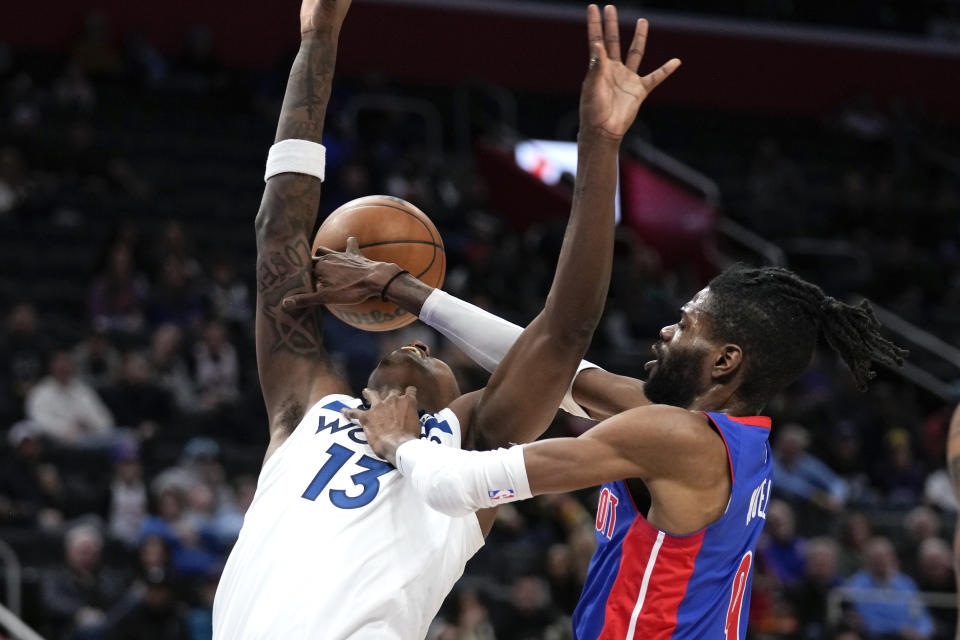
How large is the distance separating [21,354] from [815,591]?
6606mm

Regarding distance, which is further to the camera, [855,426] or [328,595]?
[855,426]

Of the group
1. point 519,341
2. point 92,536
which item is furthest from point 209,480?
point 519,341

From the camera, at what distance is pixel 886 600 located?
10.7 m

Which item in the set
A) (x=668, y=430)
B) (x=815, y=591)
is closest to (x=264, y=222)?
(x=668, y=430)

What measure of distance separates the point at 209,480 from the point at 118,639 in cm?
173

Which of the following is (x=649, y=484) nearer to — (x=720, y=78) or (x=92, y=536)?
(x=92, y=536)

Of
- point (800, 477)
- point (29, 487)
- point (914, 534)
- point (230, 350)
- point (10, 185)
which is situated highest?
point (10, 185)

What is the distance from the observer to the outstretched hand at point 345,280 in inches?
154

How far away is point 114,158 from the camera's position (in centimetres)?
1427

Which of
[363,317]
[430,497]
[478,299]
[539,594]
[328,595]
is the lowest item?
[539,594]

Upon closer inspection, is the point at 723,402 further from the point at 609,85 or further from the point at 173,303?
the point at 173,303

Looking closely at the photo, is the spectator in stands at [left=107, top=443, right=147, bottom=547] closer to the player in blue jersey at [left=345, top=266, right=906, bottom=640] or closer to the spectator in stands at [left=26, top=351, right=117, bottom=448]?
the spectator in stands at [left=26, top=351, right=117, bottom=448]

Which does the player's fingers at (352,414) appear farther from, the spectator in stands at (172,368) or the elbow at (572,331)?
the spectator in stands at (172,368)

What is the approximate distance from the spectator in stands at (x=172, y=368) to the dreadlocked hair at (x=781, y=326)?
7955 millimetres
